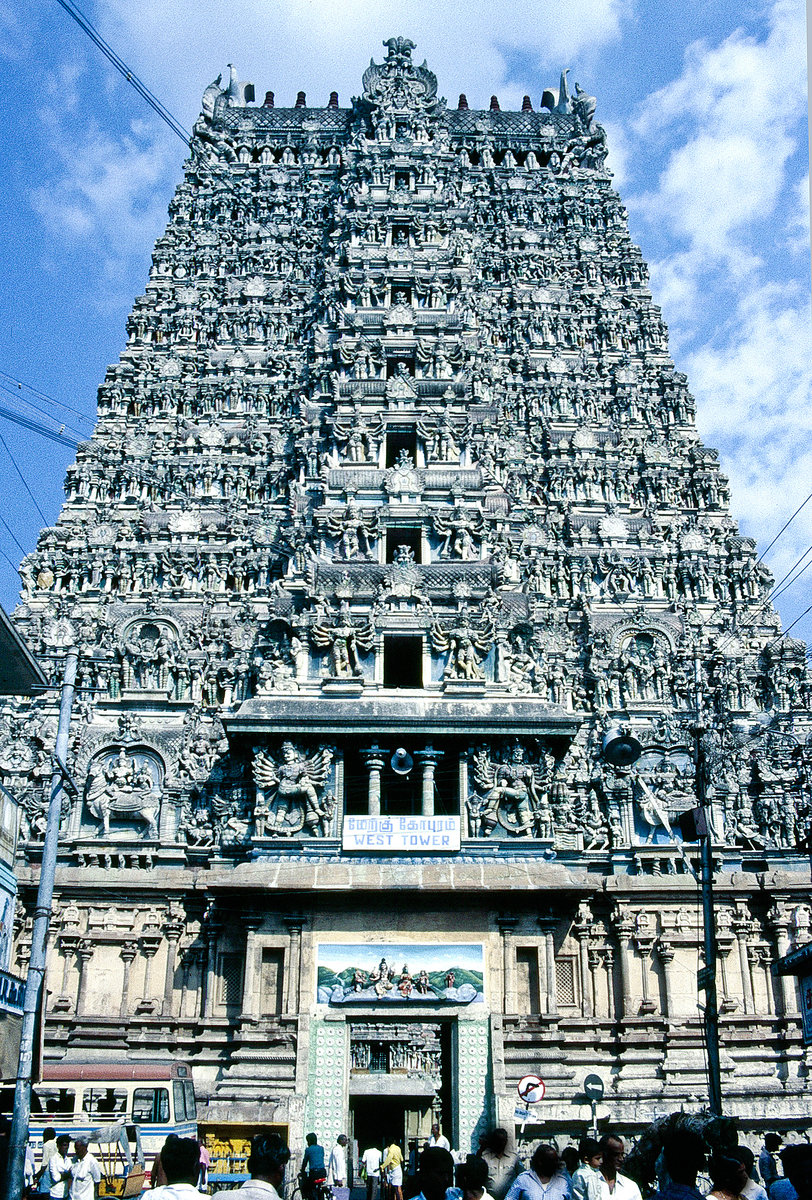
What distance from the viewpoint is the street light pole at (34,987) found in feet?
49.0

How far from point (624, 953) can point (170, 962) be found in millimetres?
11901

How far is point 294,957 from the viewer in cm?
2602

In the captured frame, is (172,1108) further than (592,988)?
No

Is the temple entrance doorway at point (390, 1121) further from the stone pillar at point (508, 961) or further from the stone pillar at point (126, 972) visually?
the stone pillar at point (508, 961)

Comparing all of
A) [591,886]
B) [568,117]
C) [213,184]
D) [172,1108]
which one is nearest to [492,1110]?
[591,886]

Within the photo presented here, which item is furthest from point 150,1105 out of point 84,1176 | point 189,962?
point 189,962

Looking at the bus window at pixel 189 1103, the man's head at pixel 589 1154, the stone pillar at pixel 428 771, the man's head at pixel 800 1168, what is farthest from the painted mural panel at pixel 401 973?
the man's head at pixel 800 1168

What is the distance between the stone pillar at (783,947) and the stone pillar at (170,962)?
15777mm

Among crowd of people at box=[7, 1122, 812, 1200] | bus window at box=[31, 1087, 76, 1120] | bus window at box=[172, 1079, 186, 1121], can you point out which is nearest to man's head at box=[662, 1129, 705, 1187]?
crowd of people at box=[7, 1122, 812, 1200]

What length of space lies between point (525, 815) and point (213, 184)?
124 feet

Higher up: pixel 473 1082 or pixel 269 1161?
pixel 269 1161

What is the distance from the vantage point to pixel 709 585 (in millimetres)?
38594

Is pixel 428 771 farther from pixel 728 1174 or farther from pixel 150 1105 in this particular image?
pixel 728 1174

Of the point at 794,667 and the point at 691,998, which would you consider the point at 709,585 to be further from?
the point at 691,998
